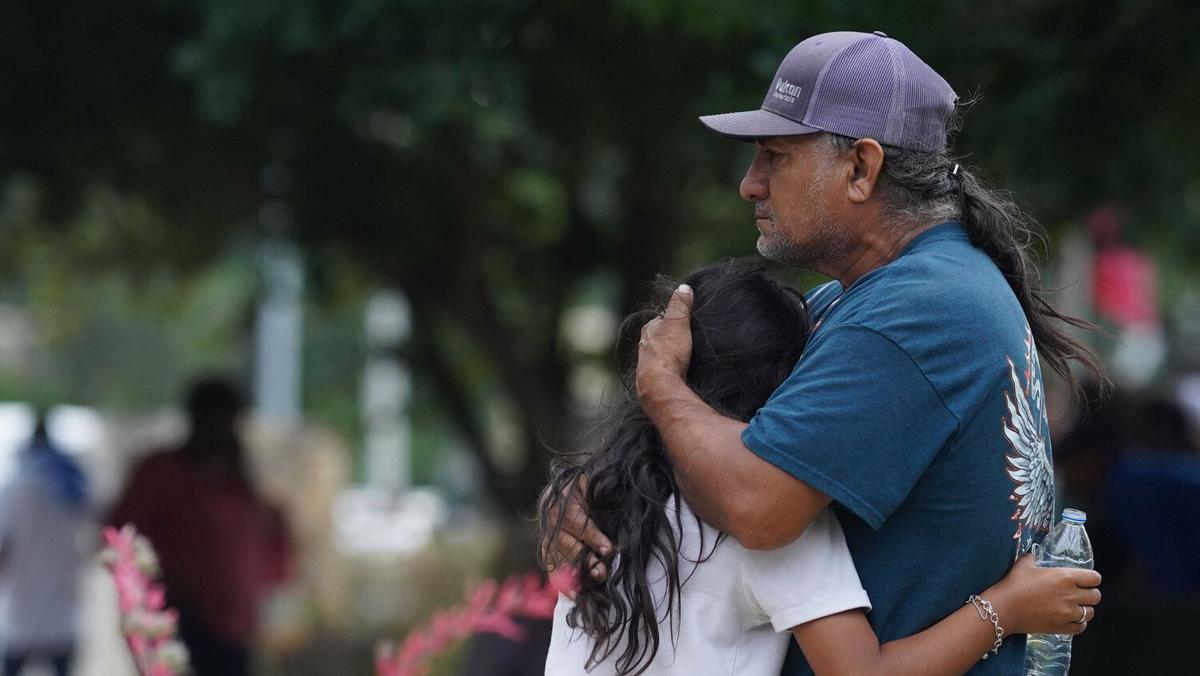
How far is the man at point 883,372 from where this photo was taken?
193cm

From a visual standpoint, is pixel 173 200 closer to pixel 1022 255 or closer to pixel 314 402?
pixel 1022 255

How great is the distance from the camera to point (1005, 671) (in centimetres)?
210

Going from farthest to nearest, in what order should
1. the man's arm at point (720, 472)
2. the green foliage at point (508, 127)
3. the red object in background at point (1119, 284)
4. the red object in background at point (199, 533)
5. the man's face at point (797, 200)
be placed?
the red object in background at point (1119, 284) < the red object in background at point (199, 533) < the green foliage at point (508, 127) < the man's face at point (797, 200) < the man's arm at point (720, 472)

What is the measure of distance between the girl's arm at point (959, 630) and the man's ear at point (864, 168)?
1.72ft

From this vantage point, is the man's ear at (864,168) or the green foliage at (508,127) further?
the green foliage at (508,127)

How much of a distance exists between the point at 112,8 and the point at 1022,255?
14.1ft

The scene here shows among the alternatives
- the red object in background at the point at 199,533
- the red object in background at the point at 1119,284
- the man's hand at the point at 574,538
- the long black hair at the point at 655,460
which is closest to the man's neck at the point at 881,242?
the long black hair at the point at 655,460

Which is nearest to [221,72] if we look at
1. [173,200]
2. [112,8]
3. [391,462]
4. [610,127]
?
[112,8]

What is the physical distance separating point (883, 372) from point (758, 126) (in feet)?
1.33

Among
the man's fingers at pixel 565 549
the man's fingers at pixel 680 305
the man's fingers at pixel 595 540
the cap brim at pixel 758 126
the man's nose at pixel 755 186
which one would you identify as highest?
the cap brim at pixel 758 126

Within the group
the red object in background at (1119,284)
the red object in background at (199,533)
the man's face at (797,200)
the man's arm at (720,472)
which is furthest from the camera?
the red object in background at (1119,284)

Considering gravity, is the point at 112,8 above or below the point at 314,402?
above

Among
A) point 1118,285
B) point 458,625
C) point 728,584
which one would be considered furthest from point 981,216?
point 1118,285

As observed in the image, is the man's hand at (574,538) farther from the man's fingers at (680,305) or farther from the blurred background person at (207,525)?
the blurred background person at (207,525)
